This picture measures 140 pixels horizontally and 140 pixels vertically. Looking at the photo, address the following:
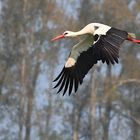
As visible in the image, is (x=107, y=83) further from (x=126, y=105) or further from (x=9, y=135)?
(x=9, y=135)

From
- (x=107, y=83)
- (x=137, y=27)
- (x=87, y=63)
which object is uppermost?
(x=137, y=27)

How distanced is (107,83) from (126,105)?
1279mm

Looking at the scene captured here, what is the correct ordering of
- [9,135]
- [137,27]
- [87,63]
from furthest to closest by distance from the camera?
[9,135] → [137,27] → [87,63]

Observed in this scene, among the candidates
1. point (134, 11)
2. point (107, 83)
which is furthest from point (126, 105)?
point (134, 11)

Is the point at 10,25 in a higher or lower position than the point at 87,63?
higher

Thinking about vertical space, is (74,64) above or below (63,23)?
below

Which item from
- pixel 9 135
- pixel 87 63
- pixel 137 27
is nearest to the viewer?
pixel 87 63

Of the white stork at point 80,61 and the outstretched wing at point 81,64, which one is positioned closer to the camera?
the outstretched wing at point 81,64

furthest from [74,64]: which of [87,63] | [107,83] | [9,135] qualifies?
[9,135]

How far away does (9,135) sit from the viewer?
30609mm

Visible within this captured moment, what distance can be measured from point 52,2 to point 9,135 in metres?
5.20

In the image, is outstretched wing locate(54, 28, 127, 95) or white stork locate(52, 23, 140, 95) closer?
outstretched wing locate(54, 28, 127, 95)

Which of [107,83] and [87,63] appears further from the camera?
[107,83]

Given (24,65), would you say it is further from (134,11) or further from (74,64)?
(74,64)
